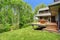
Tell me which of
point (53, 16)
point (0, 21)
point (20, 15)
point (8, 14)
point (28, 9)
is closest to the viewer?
point (53, 16)

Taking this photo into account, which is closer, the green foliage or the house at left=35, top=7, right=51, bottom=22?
the house at left=35, top=7, right=51, bottom=22

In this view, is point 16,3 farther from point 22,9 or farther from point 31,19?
point 31,19

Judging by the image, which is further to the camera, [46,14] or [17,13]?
[17,13]

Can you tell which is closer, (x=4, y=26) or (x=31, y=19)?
(x=4, y=26)

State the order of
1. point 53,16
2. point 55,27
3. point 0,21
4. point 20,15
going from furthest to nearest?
point 20,15
point 0,21
point 53,16
point 55,27

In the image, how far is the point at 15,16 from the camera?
116ft

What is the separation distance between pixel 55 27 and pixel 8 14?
19470mm

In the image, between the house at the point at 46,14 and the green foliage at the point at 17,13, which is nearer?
the house at the point at 46,14

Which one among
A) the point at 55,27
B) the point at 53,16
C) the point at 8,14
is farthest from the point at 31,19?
the point at 55,27

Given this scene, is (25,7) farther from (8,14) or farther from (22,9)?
(8,14)

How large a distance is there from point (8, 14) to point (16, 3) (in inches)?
189

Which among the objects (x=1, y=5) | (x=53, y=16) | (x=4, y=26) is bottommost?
(x=4, y=26)

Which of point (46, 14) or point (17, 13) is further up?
point (17, 13)

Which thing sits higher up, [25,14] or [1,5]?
[1,5]
